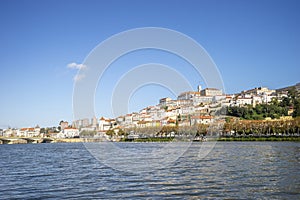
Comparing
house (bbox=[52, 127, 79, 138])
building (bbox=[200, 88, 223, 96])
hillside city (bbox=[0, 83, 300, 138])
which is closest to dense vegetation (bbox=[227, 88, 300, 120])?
hillside city (bbox=[0, 83, 300, 138])

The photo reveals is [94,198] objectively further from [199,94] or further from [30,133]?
[30,133]

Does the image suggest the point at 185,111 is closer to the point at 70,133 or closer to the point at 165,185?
the point at 70,133

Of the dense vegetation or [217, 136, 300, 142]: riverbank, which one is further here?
the dense vegetation

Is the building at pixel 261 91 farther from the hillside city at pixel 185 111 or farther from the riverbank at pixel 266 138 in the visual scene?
the riverbank at pixel 266 138

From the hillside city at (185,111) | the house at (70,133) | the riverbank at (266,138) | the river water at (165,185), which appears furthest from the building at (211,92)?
the river water at (165,185)

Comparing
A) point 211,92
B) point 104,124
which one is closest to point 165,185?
point 104,124

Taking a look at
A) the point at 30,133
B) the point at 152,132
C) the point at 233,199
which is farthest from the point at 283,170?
the point at 30,133

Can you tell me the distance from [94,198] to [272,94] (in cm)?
15278

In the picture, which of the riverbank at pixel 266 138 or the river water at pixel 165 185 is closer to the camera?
the river water at pixel 165 185

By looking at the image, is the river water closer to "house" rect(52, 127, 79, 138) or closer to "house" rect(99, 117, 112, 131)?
"house" rect(99, 117, 112, 131)

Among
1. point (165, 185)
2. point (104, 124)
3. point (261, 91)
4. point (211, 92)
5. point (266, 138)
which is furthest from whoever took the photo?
point (104, 124)

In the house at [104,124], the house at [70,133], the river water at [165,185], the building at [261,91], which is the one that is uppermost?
the building at [261,91]

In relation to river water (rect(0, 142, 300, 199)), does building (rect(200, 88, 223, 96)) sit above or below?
above

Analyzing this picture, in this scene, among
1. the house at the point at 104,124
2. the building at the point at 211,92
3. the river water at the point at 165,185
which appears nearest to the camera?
the river water at the point at 165,185
